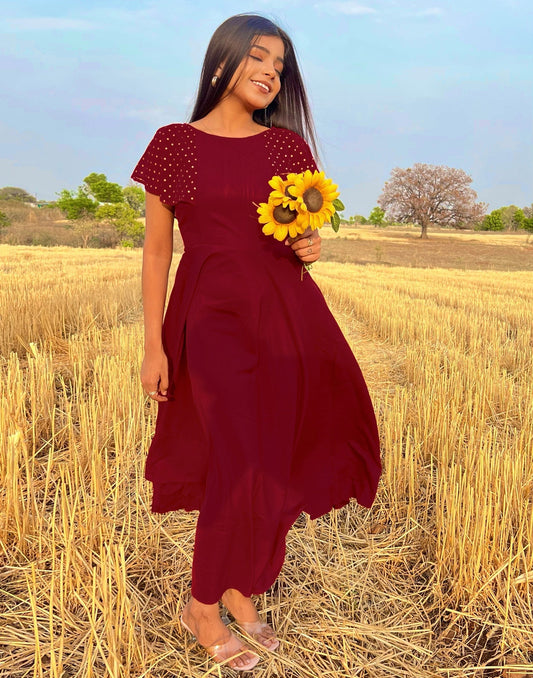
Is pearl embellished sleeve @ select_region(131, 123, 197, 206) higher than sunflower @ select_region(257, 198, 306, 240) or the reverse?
higher

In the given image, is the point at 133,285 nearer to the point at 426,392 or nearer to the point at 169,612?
the point at 426,392

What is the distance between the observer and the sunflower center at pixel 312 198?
1.47m

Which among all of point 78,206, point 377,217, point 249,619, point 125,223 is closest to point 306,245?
point 249,619

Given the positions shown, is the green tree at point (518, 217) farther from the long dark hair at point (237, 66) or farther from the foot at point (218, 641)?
the foot at point (218, 641)

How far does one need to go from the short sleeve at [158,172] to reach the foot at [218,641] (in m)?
1.24

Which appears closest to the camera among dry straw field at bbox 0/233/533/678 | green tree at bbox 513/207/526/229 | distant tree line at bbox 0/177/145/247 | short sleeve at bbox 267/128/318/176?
dry straw field at bbox 0/233/533/678

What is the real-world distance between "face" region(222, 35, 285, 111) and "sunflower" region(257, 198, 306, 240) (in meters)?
0.46

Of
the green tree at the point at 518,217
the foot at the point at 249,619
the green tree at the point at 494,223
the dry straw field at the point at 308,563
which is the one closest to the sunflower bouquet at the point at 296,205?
the dry straw field at the point at 308,563

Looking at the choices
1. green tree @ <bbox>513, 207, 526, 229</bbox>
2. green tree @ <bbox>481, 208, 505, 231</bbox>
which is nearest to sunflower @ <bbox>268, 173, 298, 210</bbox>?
green tree @ <bbox>513, 207, 526, 229</bbox>

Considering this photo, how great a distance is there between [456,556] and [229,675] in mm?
899

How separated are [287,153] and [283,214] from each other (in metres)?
0.35

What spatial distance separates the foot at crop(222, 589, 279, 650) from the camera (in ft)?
5.41

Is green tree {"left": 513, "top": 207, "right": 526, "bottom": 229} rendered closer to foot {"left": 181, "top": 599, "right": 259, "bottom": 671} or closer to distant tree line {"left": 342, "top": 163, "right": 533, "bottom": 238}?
distant tree line {"left": 342, "top": 163, "right": 533, "bottom": 238}

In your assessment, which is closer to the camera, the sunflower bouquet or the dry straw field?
the sunflower bouquet
